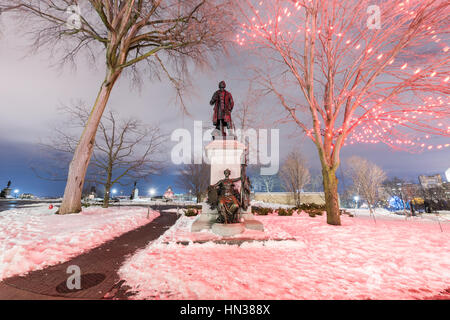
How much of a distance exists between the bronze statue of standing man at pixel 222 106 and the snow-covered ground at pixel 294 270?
448 centimetres

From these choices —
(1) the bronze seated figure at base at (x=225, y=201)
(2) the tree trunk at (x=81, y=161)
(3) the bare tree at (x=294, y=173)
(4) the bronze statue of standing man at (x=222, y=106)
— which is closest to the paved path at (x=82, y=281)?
(1) the bronze seated figure at base at (x=225, y=201)

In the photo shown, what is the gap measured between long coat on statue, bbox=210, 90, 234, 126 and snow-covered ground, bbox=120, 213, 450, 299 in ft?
14.9

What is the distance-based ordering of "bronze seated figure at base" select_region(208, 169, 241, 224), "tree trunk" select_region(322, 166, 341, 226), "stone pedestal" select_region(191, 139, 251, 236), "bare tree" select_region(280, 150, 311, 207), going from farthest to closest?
"bare tree" select_region(280, 150, 311, 207)
"tree trunk" select_region(322, 166, 341, 226)
"stone pedestal" select_region(191, 139, 251, 236)
"bronze seated figure at base" select_region(208, 169, 241, 224)

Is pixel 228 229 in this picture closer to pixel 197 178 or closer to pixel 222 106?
pixel 222 106

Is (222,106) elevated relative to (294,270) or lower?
elevated

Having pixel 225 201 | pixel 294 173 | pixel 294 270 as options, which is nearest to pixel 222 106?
pixel 225 201

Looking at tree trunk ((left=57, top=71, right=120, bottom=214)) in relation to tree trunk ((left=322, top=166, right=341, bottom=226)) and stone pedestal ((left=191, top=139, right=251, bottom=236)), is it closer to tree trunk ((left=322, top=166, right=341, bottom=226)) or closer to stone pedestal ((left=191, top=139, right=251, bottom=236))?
stone pedestal ((left=191, top=139, right=251, bottom=236))

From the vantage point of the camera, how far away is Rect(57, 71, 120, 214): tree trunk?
8.52 meters

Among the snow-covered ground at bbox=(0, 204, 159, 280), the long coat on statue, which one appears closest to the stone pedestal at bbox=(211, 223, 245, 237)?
the snow-covered ground at bbox=(0, 204, 159, 280)

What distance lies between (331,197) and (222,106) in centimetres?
579

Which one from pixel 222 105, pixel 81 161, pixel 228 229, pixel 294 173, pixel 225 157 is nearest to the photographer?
pixel 228 229

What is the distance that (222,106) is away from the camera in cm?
679
